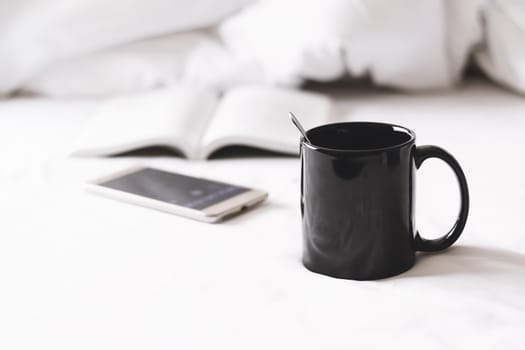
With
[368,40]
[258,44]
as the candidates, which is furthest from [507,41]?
[258,44]

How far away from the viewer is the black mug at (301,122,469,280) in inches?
24.8

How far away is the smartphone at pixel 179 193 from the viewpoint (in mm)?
812

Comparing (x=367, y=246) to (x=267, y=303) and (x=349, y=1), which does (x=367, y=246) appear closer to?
(x=267, y=303)

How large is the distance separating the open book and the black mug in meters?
0.35

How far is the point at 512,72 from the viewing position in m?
1.21

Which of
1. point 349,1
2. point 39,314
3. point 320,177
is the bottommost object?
point 39,314

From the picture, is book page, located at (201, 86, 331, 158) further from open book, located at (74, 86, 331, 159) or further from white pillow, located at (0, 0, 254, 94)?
white pillow, located at (0, 0, 254, 94)

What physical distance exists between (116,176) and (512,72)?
25.0 inches

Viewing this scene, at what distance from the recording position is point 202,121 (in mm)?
1104

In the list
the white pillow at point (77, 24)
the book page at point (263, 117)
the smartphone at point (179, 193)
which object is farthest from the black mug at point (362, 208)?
the white pillow at point (77, 24)

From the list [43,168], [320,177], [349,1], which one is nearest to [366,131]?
[320,177]

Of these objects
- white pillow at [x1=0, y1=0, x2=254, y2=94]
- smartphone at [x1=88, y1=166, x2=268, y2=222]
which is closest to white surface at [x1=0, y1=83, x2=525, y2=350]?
smartphone at [x1=88, y1=166, x2=268, y2=222]

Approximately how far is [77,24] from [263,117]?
438 mm

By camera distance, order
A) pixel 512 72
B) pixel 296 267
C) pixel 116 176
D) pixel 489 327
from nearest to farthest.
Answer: pixel 489 327 < pixel 296 267 < pixel 116 176 < pixel 512 72
